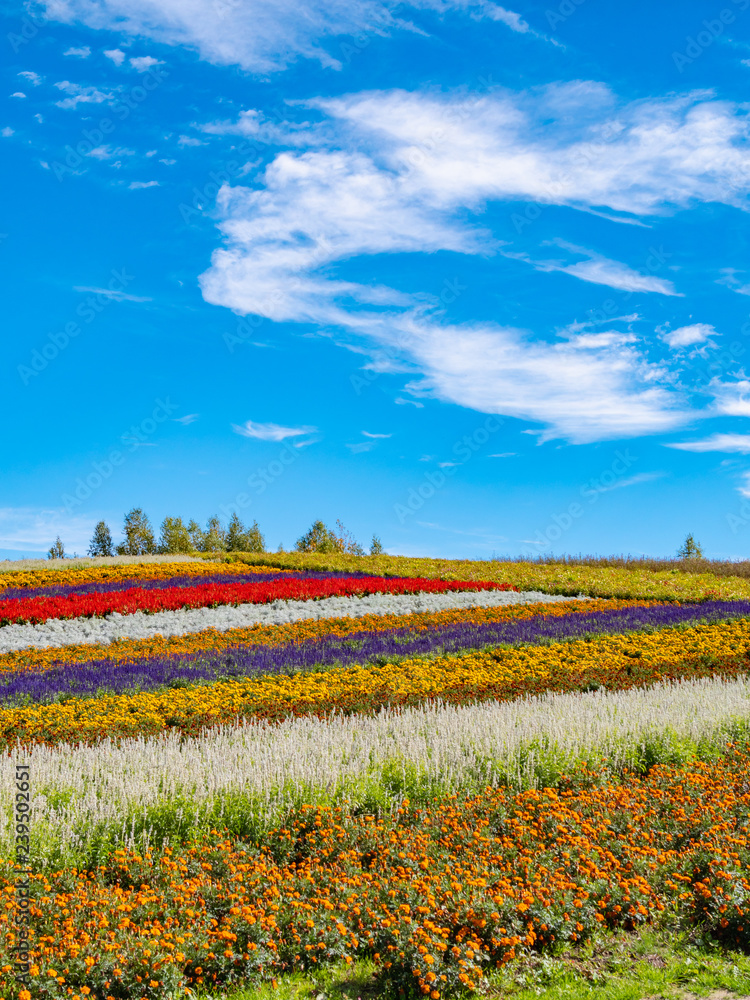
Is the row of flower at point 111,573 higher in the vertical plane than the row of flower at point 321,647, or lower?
higher

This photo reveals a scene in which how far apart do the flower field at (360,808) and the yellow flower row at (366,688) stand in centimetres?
6

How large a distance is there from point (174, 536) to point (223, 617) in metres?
33.8

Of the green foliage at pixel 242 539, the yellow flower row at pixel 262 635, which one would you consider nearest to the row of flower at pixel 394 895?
the yellow flower row at pixel 262 635

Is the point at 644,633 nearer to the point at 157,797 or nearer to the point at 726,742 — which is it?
the point at 726,742

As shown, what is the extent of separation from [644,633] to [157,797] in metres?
12.9

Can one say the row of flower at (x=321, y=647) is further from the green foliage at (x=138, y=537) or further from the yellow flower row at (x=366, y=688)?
the green foliage at (x=138, y=537)

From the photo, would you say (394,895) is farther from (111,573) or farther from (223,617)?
(111,573)

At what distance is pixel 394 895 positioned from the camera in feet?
17.3

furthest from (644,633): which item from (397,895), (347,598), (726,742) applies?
(397,895)

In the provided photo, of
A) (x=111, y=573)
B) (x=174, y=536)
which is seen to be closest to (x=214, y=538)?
(x=174, y=536)

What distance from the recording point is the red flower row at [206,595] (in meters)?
19.8

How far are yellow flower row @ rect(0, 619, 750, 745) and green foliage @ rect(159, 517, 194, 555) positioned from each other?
125ft

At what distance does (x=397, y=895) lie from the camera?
5297 mm

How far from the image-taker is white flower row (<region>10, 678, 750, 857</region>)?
22.0 ft
